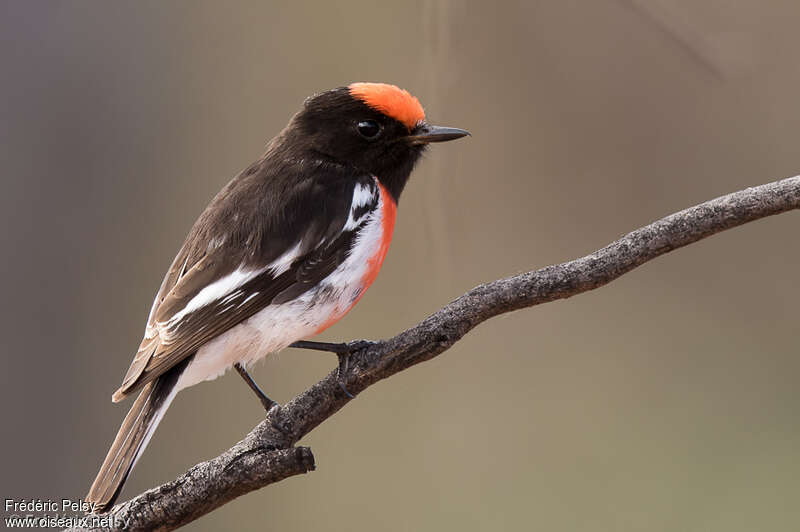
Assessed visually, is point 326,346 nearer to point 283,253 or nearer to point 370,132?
point 283,253

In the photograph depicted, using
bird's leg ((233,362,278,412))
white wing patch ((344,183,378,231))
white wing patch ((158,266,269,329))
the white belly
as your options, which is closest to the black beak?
white wing patch ((344,183,378,231))

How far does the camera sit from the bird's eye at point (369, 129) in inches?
102

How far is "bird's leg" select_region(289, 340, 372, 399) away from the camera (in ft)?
6.26

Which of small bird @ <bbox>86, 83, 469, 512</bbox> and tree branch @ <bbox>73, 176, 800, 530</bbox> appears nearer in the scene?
tree branch @ <bbox>73, 176, 800, 530</bbox>

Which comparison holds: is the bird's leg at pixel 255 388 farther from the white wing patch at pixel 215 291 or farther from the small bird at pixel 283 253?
the white wing patch at pixel 215 291

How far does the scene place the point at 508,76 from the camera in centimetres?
337

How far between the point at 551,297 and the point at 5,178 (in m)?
2.43

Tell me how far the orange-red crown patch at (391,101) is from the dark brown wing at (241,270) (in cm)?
26

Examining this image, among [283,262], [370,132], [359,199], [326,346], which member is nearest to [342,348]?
[326,346]

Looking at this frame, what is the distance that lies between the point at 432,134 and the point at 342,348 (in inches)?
29.6

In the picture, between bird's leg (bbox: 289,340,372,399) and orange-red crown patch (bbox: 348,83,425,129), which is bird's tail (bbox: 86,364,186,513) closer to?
bird's leg (bbox: 289,340,372,399)

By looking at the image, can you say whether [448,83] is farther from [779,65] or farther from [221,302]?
[779,65]

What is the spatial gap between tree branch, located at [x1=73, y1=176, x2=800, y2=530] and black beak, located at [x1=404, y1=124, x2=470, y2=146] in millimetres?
818

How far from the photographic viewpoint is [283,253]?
7.61 feet
